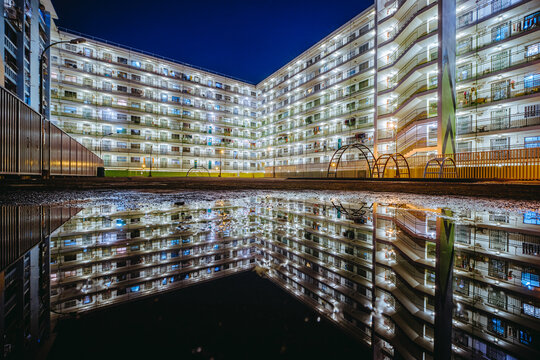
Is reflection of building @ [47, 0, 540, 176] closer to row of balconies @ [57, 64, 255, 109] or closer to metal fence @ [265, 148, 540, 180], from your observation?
row of balconies @ [57, 64, 255, 109]

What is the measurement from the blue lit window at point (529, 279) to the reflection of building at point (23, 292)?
5.47ft

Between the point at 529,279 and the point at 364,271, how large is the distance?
67cm

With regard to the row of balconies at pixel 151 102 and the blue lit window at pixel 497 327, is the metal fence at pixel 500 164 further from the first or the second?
the row of balconies at pixel 151 102

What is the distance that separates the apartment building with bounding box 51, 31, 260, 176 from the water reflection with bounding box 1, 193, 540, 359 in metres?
41.1

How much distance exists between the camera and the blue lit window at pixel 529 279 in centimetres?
108

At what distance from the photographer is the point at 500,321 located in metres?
0.81

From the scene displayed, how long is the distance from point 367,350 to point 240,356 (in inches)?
12.8

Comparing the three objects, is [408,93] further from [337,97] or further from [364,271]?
[364,271]

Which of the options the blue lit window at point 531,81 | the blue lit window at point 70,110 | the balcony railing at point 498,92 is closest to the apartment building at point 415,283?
the balcony railing at point 498,92

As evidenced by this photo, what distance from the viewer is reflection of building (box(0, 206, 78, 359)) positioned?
24.7 inches

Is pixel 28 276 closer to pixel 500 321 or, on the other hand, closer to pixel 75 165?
pixel 500 321

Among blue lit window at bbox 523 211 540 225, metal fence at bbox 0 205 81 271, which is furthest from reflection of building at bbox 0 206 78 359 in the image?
blue lit window at bbox 523 211 540 225

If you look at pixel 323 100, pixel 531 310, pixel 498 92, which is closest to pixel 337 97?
pixel 323 100

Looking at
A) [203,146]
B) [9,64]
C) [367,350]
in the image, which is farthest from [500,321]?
A: [203,146]
